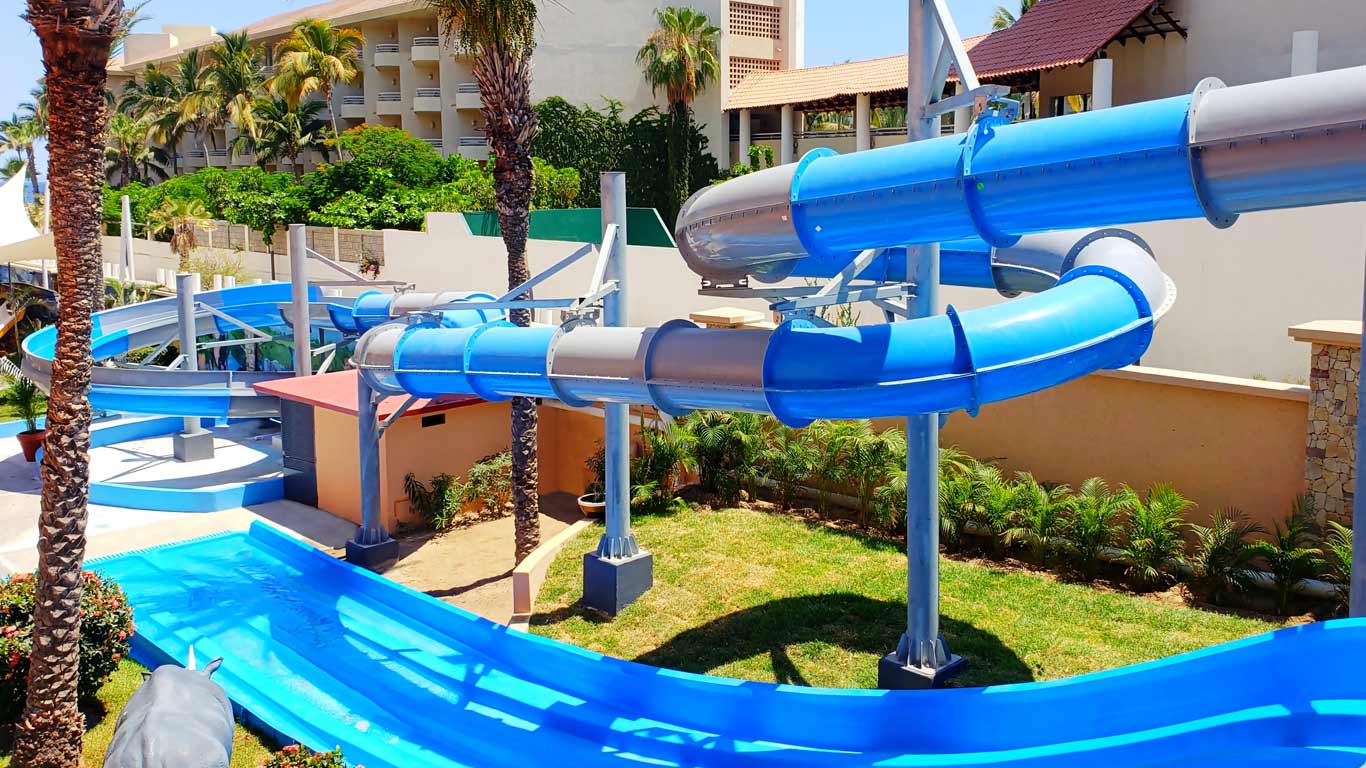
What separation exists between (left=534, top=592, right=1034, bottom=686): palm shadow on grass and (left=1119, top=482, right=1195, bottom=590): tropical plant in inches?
77.9

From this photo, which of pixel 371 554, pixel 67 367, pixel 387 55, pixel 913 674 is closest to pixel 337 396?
pixel 371 554

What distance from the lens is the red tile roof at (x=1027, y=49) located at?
78.0ft

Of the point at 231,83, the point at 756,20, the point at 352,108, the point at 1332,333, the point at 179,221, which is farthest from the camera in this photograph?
the point at 231,83

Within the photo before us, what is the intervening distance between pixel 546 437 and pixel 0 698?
9284mm

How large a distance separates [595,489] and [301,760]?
27.1ft

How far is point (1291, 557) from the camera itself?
35.5ft

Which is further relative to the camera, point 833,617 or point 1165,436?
point 1165,436

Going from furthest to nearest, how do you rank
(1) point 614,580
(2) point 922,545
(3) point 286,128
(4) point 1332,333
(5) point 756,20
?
(3) point 286,128
(5) point 756,20
(1) point 614,580
(4) point 1332,333
(2) point 922,545

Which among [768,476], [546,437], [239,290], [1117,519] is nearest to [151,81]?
[239,290]

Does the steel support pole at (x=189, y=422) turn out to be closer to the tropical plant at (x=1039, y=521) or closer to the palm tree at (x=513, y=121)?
the palm tree at (x=513, y=121)

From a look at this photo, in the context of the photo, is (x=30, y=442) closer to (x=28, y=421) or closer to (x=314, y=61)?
(x=28, y=421)

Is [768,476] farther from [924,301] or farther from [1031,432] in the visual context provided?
[924,301]

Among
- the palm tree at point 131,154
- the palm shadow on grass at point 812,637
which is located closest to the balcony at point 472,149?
the palm tree at point 131,154

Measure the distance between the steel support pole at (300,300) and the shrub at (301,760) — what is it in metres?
13.0
